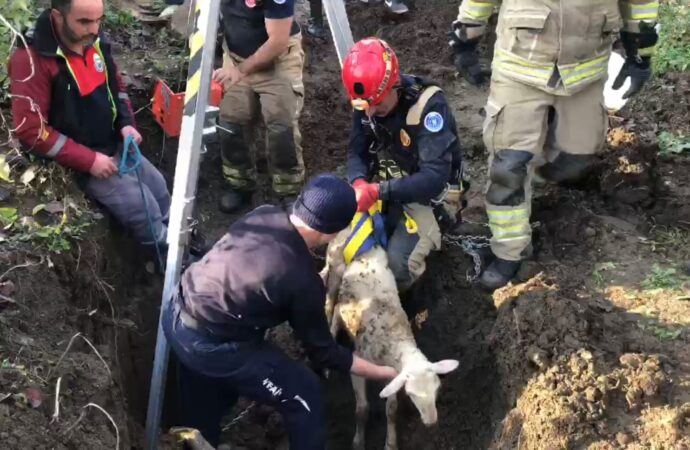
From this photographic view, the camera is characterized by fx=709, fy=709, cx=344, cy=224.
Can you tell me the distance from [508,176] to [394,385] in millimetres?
1730

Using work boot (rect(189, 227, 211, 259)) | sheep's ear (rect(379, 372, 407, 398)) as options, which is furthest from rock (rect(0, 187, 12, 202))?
sheep's ear (rect(379, 372, 407, 398))

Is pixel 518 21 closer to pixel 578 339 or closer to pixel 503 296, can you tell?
pixel 503 296

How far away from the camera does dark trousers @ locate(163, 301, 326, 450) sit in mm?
3822

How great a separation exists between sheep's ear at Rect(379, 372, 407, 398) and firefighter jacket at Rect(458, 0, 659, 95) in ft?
6.97

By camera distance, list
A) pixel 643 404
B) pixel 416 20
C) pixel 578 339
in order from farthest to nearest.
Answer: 1. pixel 416 20
2. pixel 578 339
3. pixel 643 404

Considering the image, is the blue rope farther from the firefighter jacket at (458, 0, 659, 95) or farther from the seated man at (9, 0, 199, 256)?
the firefighter jacket at (458, 0, 659, 95)

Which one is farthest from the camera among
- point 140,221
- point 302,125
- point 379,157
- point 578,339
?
point 302,125

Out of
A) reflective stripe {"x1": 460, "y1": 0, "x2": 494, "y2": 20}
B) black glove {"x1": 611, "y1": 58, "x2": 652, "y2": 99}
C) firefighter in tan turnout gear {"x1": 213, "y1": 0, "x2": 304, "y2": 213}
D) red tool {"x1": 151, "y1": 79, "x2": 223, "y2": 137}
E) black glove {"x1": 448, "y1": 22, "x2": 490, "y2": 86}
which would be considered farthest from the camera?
firefighter in tan turnout gear {"x1": 213, "y1": 0, "x2": 304, "y2": 213}

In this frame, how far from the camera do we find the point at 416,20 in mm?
8578

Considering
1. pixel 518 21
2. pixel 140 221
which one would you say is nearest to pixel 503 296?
pixel 518 21

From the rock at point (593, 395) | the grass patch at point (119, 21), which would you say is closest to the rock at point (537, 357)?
the rock at point (593, 395)

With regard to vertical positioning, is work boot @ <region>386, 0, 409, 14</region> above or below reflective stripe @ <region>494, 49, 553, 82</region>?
below

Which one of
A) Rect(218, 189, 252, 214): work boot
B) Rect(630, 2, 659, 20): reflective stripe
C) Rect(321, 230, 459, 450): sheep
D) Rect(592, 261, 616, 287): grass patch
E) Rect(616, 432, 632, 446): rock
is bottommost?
Rect(218, 189, 252, 214): work boot

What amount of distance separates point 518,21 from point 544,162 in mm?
1044
